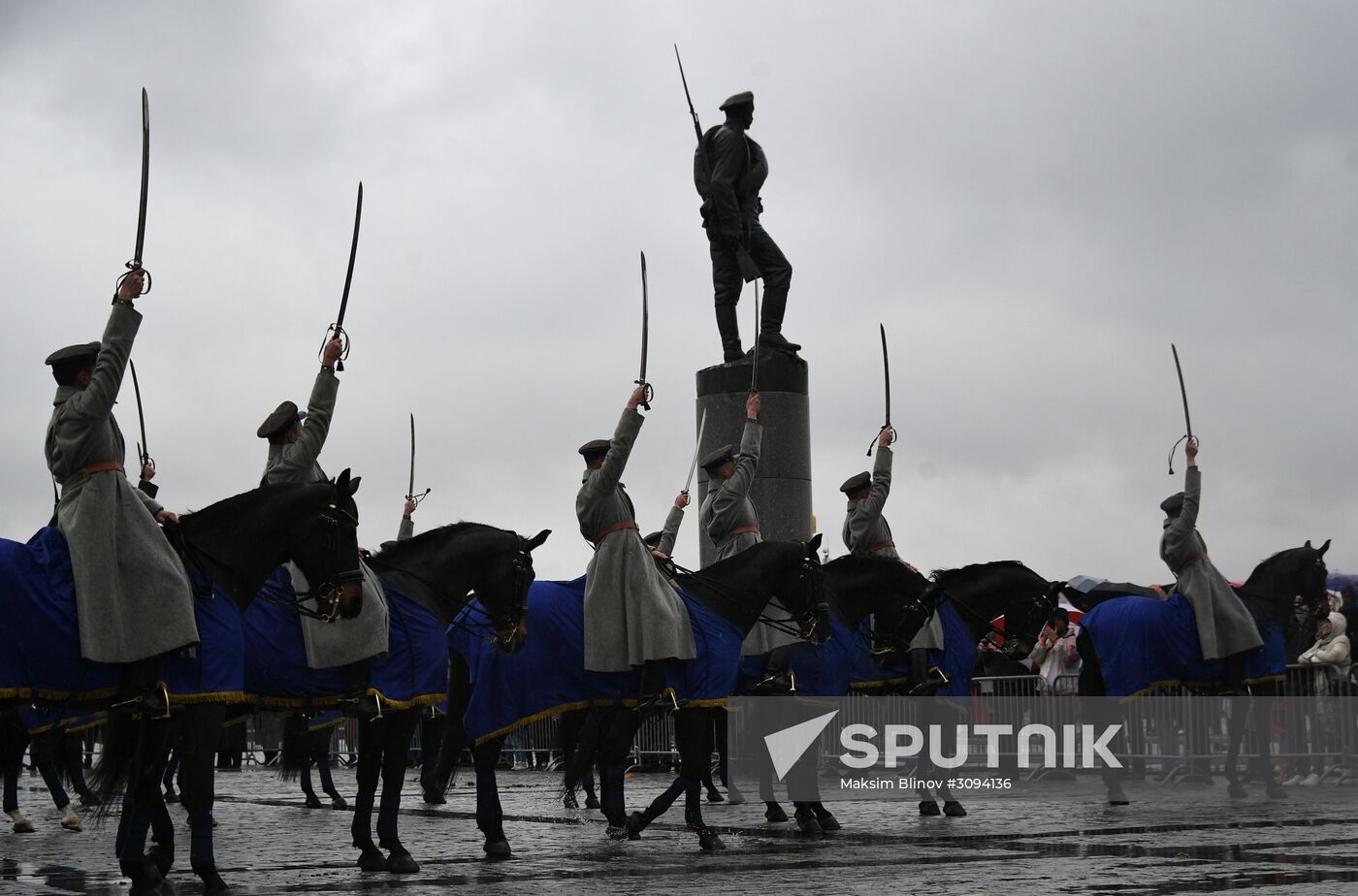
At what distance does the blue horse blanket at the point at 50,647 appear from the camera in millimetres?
8664

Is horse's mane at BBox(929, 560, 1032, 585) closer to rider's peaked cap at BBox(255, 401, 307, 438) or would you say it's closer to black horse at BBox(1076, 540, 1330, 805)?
black horse at BBox(1076, 540, 1330, 805)

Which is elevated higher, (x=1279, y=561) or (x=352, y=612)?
(x=1279, y=561)

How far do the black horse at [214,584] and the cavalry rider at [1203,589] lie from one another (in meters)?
9.73

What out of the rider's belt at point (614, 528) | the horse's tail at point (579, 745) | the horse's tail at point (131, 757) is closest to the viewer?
the horse's tail at point (131, 757)

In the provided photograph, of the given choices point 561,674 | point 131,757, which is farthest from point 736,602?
point 131,757

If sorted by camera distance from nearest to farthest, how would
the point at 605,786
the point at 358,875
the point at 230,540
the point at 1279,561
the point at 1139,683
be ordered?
1. the point at 230,540
2. the point at 358,875
3. the point at 605,786
4. the point at 1139,683
5. the point at 1279,561

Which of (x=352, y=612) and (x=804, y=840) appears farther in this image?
(x=804, y=840)

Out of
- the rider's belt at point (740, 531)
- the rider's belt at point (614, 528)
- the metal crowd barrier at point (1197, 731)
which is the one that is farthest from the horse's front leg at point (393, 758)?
the metal crowd barrier at point (1197, 731)

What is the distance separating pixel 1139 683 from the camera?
1648 cm

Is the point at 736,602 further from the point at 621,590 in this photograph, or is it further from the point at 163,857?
Answer: the point at 163,857

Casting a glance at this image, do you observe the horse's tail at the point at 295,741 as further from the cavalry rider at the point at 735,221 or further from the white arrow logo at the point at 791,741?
the cavalry rider at the point at 735,221

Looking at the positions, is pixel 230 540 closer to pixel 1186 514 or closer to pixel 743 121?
pixel 1186 514

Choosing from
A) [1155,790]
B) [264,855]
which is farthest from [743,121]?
[264,855]

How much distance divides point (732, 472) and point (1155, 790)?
303 inches
